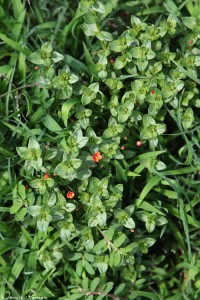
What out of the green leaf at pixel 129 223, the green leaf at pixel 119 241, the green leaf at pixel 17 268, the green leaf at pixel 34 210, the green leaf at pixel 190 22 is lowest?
the green leaf at pixel 17 268

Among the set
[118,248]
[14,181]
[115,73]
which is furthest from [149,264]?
[115,73]

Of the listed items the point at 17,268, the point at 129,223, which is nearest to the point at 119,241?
the point at 129,223

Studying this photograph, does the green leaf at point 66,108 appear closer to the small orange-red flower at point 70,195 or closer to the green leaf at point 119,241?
the small orange-red flower at point 70,195

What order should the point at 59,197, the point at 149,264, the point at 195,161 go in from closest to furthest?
the point at 59,197, the point at 195,161, the point at 149,264

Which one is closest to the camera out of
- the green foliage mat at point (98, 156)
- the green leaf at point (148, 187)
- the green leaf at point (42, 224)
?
the green leaf at point (42, 224)

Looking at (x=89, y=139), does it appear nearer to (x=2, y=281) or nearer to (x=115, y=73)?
(x=115, y=73)

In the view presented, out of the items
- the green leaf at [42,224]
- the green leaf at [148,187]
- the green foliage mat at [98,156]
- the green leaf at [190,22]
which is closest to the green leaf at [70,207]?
the green foliage mat at [98,156]

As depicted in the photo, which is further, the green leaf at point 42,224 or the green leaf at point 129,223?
the green leaf at point 129,223

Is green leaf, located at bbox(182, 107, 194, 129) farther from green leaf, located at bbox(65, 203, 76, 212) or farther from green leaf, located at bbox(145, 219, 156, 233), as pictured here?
green leaf, located at bbox(65, 203, 76, 212)
